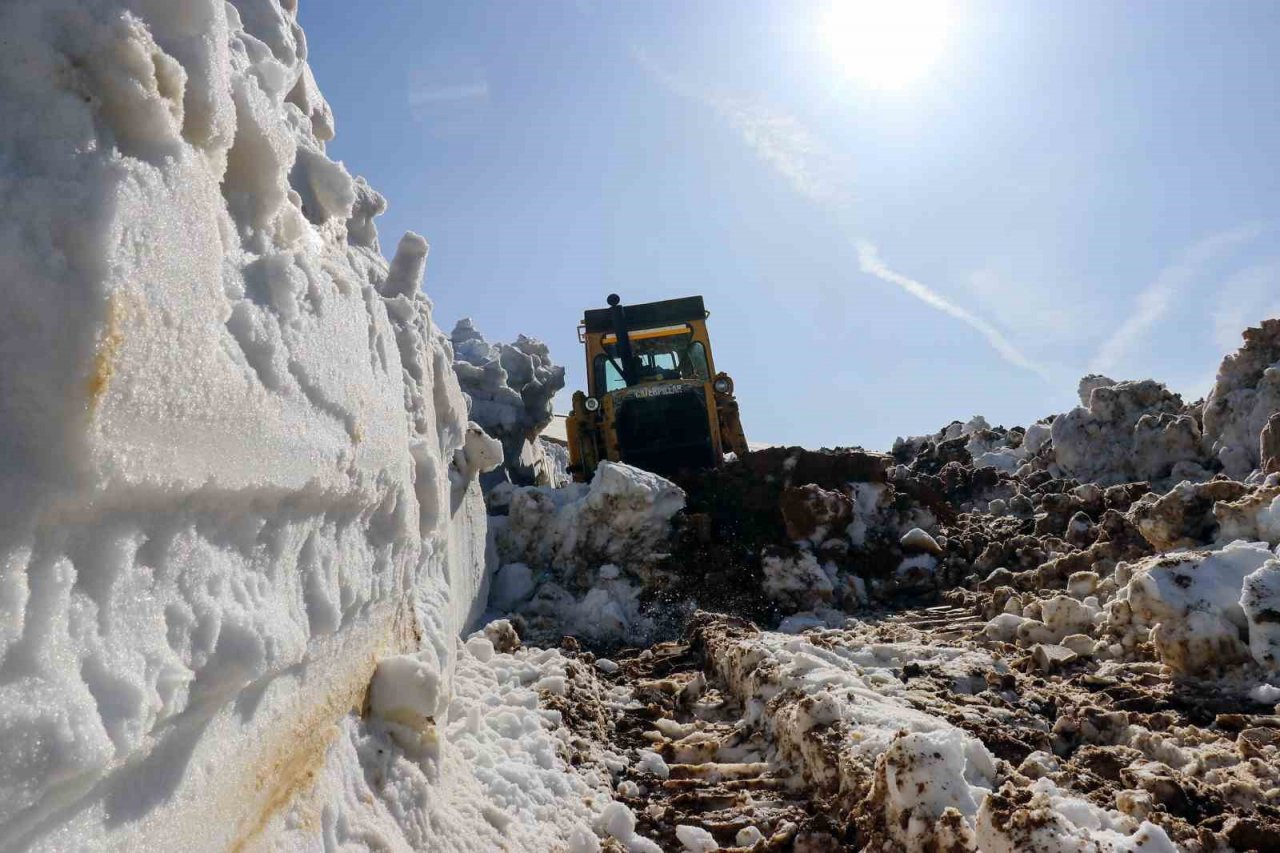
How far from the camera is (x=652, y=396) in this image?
1007 centimetres

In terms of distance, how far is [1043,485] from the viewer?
32.5ft

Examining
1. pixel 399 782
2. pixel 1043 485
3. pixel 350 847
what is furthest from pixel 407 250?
pixel 1043 485

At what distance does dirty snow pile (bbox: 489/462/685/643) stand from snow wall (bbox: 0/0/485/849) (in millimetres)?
4542

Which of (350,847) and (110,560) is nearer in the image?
(110,560)

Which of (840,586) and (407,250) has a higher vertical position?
(407,250)

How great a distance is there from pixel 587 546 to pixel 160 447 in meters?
6.17

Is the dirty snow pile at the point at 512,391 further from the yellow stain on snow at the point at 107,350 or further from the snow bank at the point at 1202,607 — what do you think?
the yellow stain on snow at the point at 107,350

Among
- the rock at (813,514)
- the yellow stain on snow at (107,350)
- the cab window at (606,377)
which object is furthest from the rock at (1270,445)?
the yellow stain on snow at (107,350)

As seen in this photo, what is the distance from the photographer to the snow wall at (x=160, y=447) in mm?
1096

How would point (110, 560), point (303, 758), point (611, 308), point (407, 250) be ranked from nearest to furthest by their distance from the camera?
point (110, 560), point (303, 758), point (407, 250), point (611, 308)

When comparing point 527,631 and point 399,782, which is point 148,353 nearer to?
point 399,782

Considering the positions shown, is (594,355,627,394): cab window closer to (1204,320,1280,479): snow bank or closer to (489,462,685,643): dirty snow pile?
(489,462,685,643): dirty snow pile

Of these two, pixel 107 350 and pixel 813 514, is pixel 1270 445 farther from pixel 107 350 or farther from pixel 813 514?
pixel 107 350

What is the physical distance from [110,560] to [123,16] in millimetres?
871
